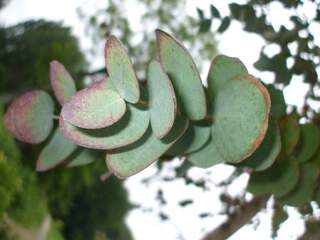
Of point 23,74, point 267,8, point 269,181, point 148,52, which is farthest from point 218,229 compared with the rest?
point 23,74

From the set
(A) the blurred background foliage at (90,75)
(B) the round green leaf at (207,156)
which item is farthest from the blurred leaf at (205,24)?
(B) the round green leaf at (207,156)

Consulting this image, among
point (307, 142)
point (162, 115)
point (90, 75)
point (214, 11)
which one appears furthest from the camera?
point (90, 75)

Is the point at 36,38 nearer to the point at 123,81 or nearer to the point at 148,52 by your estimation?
the point at 148,52

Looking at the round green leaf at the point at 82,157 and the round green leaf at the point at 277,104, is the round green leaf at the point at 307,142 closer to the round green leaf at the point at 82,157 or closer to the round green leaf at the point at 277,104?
the round green leaf at the point at 277,104

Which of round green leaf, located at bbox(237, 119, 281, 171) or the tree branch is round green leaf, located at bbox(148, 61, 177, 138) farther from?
the tree branch

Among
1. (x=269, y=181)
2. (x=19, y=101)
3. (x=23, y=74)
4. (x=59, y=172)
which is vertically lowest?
(x=59, y=172)

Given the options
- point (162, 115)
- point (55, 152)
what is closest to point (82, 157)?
point (55, 152)

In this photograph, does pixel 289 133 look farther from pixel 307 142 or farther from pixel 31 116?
pixel 31 116
